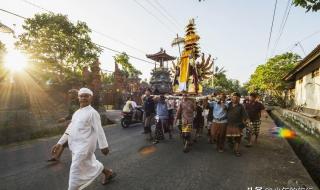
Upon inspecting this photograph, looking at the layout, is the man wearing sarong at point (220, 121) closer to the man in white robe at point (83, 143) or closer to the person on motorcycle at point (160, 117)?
the person on motorcycle at point (160, 117)

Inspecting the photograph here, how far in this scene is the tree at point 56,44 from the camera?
24469 millimetres

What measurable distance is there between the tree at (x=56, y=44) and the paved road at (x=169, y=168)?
53.4ft

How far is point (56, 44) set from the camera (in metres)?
25.3

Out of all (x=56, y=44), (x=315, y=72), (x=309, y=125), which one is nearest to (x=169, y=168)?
(x=309, y=125)

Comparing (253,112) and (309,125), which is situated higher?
(253,112)

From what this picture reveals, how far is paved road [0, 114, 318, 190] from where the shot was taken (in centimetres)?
516

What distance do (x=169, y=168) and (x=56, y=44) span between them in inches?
903

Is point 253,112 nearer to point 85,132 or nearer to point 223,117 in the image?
point 223,117

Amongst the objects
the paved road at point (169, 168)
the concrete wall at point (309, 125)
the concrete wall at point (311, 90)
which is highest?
the concrete wall at point (311, 90)

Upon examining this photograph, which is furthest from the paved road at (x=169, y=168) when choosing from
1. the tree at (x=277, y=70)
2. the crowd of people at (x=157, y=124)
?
the tree at (x=277, y=70)

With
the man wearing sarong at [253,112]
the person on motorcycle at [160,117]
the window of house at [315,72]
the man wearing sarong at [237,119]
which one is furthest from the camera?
the window of house at [315,72]

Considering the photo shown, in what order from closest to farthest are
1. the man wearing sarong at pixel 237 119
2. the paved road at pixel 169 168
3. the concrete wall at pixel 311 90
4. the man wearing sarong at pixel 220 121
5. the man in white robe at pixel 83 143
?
the man in white robe at pixel 83 143 < the paved road at pixel 169 168 < the man wearing sarong at pixel 237 119 < the man wearing sarong at pixel 220 121 < the concrete wall at pixel 311 90

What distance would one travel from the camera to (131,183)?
203 inches

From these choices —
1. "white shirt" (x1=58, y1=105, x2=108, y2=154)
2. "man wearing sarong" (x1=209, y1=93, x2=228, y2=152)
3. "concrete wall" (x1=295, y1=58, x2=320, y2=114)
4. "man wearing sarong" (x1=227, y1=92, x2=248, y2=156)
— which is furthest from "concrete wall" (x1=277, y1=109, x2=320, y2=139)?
"white shirt" (x1=58, y1=105, x2=108, y2=154)
